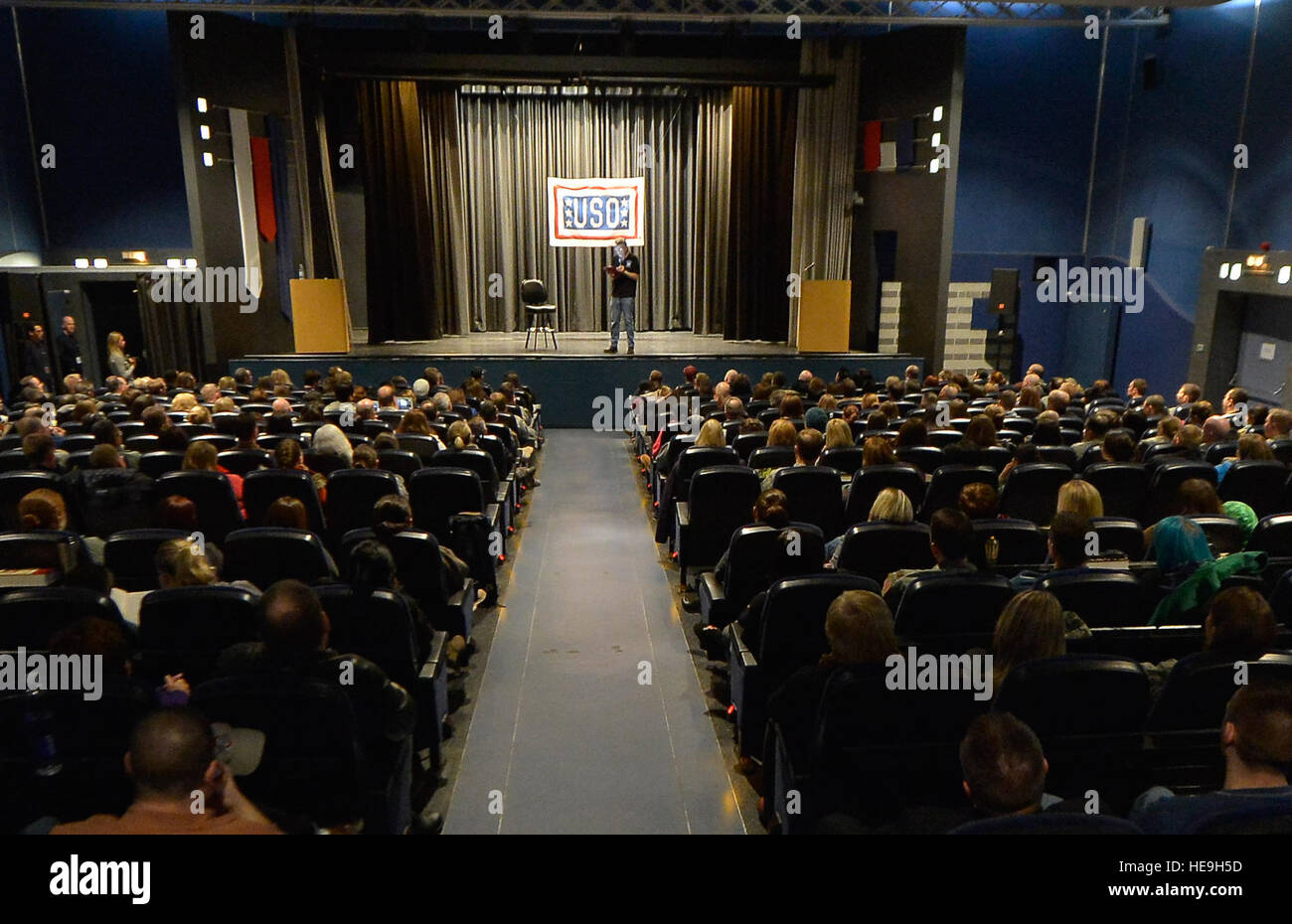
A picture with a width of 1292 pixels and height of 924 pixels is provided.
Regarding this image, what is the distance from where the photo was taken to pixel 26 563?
11.8 ft

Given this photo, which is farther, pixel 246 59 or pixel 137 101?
pixel 137 101

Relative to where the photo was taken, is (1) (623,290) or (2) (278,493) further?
(1) (623,290)

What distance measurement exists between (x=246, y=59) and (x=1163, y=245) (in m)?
12.4

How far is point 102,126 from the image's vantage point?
535 inches

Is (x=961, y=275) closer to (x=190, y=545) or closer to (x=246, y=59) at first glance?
(x=246, y=59)

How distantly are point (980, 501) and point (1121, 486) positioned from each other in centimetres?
165

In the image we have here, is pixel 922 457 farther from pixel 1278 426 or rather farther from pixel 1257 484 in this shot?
pixel 1278 426

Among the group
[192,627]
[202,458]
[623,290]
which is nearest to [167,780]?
[192,627]

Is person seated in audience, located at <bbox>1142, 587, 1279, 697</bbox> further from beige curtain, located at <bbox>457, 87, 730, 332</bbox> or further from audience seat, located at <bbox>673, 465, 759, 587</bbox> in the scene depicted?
beige curtain, located at <bbox>457, 87, 730, 332</bbox>

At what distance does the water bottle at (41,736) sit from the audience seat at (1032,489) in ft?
15.2

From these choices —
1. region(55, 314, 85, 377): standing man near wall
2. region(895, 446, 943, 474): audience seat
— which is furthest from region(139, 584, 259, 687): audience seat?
region(55, 314, 85, 377): standing man near wall

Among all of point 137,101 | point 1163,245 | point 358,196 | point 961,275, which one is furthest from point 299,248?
point 1163,245

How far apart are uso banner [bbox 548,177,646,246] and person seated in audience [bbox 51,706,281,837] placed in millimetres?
12692
